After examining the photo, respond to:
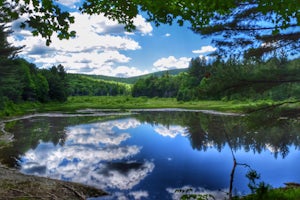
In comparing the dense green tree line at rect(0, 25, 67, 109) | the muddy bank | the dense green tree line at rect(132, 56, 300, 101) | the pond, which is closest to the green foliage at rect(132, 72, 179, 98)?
the dense green tree line at rect(0, 25, 67, 109)

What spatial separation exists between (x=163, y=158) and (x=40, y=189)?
12198 mm

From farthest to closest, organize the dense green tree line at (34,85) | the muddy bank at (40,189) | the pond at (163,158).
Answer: the dense green tree line at (34,85) → the pond at (163,158) → the muddy bank at (40,189)

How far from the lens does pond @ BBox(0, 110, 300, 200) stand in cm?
1781

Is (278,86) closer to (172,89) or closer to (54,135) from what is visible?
(54,135)

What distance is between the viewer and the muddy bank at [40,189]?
1428 cm

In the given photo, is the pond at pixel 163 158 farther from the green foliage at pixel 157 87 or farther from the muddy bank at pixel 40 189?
the green foliage at pixel 157 87

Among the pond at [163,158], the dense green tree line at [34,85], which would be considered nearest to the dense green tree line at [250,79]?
the pond at [163,158]

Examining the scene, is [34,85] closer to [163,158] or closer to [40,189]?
[163,158]

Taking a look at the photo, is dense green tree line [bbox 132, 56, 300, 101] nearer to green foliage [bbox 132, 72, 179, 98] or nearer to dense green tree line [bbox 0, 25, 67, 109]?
dense green tree line [bbox 0, 25, 67, 109]

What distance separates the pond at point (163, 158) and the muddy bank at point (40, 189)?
129 centimetres

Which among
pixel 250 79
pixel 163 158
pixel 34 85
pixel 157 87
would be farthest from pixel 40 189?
pixel 157 87

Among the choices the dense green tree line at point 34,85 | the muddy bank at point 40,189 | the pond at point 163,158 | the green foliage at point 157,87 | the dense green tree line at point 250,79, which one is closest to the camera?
the muddy bank at point 40,189

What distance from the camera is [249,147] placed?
29.2 metres

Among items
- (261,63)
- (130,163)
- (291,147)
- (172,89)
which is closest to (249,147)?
(291,147)
